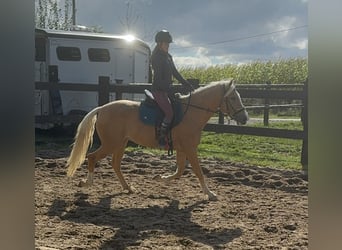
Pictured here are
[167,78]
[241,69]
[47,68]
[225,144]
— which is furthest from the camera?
[241,69]

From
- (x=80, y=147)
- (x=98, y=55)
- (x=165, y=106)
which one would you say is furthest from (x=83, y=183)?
(x=98, y=55)

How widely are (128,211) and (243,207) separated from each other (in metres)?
1.14

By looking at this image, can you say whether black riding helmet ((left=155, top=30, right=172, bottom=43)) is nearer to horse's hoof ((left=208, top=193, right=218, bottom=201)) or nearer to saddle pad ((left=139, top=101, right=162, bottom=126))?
saddle pad ((left=139, top=101, right=162, bottom=126))

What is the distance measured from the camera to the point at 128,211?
4.79m

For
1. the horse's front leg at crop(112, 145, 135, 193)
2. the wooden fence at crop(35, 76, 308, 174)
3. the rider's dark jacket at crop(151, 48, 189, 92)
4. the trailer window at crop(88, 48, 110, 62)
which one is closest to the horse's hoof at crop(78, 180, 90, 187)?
the horse's front leg at crop(112, 145, 135, 193)

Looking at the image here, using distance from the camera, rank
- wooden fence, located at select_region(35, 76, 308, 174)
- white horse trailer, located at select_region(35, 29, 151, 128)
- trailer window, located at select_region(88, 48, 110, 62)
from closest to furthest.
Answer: wooden fence, located at select_region(35, 76, 308, 174)
white horse trailer, located at select_region(35, 29, 151, 128)
trailer window, located at select_region(88, 48, 110, 62)

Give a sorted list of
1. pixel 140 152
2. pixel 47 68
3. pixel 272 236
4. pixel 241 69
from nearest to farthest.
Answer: pixel 272 236 → pixel 140 152 → pixel 47 68 → pixel 241 69

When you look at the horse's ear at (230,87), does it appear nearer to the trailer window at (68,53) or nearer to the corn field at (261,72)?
the trailer window at (68,53)

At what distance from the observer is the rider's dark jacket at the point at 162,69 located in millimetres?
5402

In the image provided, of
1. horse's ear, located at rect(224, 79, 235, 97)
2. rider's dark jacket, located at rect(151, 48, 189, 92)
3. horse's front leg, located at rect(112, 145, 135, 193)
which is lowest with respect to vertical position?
horse's front leg, located at rect(112, 145, 135, 193)

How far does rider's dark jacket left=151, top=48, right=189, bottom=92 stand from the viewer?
5.40m

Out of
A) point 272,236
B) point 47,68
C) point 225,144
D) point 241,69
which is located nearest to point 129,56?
point 47,68

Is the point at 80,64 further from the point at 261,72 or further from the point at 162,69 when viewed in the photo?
the point at 261,72

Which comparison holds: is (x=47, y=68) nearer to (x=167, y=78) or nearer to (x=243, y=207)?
(x=167, y=78)
